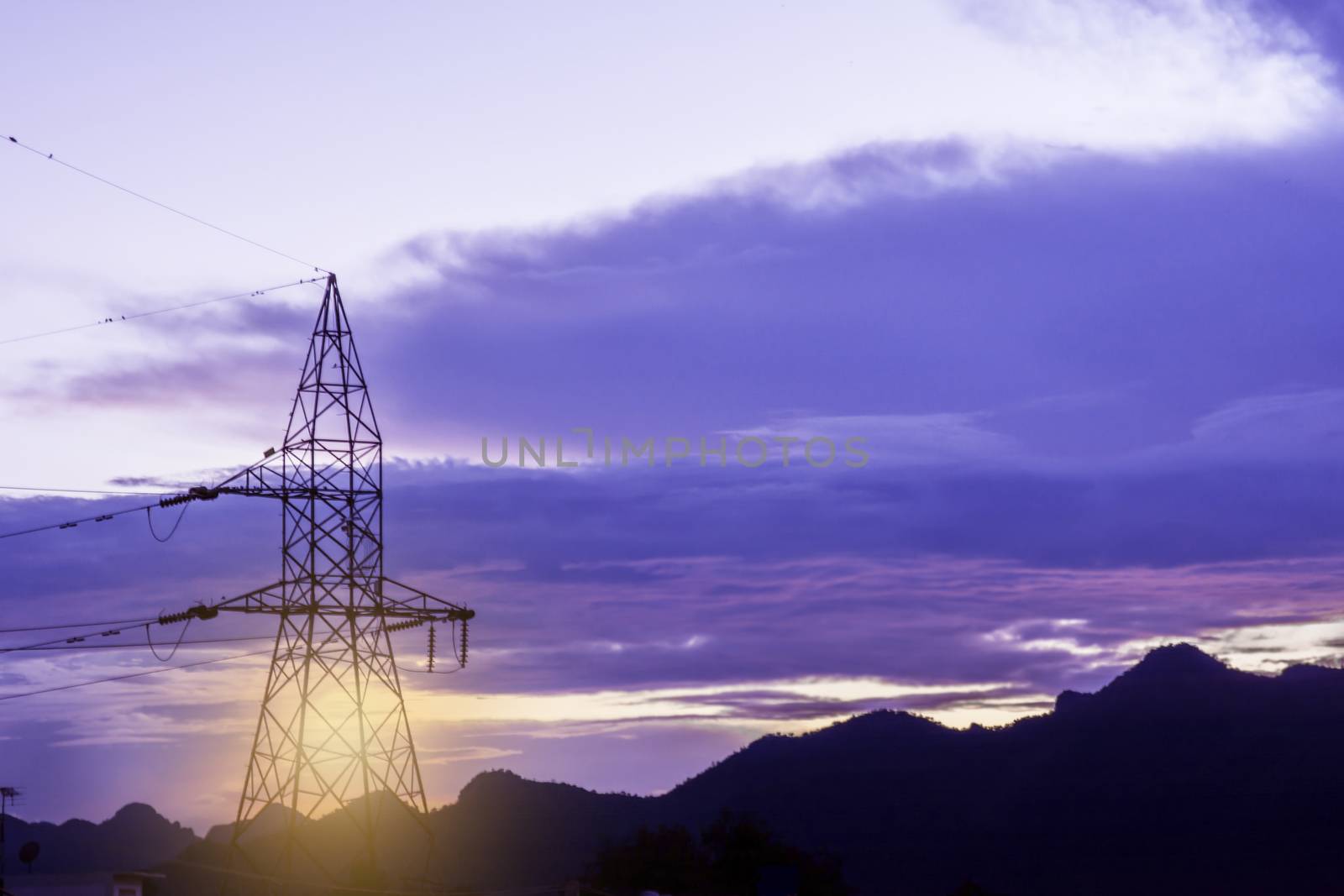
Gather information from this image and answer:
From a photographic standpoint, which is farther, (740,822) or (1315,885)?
(1315,885)

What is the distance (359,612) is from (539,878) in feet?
448

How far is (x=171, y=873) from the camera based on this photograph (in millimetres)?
84312

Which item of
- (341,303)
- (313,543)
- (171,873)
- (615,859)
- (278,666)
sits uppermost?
(341,303)

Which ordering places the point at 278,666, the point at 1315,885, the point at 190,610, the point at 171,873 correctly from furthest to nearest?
the point at 1315,885, the point at 171,873, the point at 190,610, the point at 278,666

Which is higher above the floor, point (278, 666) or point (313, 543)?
point (313, 543)

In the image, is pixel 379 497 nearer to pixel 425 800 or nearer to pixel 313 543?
pixel 313 543

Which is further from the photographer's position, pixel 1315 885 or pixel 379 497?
pixel 1315 885

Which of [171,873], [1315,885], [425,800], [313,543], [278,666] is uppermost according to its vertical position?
[313,543]

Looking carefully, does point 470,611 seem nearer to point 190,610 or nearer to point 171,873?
point 190,610

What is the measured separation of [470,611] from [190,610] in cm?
1250

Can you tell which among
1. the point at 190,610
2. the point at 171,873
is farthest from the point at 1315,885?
the point at 190,610

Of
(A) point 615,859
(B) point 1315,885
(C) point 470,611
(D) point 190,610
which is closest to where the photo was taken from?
(D) point 190,610

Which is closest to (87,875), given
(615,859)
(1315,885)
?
(615,859)

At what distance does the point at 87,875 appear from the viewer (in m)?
55.9
